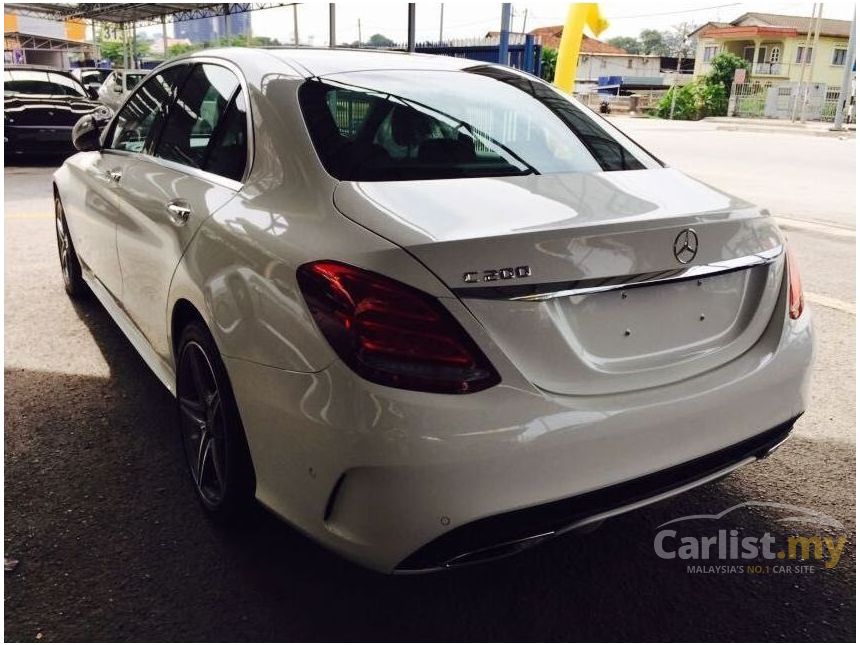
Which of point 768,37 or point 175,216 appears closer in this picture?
point 175,216

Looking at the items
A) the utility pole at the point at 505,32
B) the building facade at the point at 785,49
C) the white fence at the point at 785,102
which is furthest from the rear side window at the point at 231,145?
the building facade at the point at 785,49

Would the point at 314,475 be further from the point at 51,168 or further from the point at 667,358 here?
the point at 51,168

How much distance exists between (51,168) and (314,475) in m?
12.6

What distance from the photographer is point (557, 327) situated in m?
1.87

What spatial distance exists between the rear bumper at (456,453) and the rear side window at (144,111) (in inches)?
72.9

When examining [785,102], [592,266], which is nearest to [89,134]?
[592,266]

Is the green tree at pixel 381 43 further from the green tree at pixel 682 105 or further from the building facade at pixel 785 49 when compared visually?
the building facade at pixel 785 49

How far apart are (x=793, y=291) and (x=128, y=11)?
30474 millimetres

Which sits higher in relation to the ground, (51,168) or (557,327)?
(557,327)

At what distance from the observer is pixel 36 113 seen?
12.4 m

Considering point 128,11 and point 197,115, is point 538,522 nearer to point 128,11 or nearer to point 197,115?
point 197,115

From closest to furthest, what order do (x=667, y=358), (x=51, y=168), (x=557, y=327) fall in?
(x=557, y=327) → (x=667, y=358) → (x=51, y=168)

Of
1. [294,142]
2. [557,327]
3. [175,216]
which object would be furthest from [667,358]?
[175,216]

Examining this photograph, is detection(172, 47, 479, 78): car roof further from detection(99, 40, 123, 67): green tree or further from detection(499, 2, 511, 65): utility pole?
detection(99, 40, 123, 67): green tree
